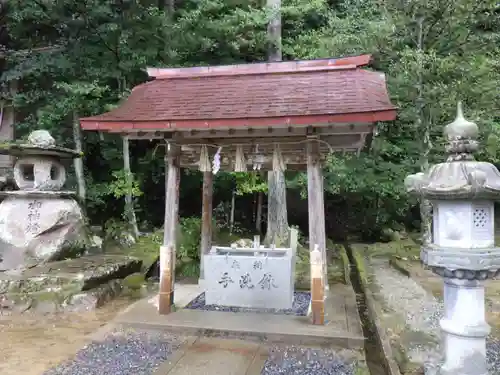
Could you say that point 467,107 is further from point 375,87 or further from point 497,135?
point 375,87

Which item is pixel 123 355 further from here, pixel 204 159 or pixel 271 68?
pixel 271 68

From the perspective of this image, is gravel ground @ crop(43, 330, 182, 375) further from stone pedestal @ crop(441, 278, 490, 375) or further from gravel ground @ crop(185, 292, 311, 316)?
stone pedestal @ crop(441, 278, 490, 375)

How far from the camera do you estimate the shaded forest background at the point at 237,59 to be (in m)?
9.83

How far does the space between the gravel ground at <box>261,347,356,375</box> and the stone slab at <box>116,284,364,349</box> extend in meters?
0.23

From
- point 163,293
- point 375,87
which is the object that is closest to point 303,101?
point 375,87

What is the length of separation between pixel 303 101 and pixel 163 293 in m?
3.73

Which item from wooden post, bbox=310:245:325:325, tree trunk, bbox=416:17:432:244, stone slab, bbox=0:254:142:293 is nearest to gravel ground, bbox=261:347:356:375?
wooden post, bbox=310:245:325:325

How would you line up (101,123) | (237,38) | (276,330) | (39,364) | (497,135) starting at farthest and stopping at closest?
1. (237,38)
2. (497,135)
3. (101,123)
4. (276,330)
5. (39,364)

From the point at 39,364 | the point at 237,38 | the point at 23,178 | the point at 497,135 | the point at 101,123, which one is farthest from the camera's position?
the point at 237,38

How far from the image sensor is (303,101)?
5992 mm

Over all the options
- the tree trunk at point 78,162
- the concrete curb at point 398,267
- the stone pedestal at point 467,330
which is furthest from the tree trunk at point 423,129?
the tree trunk at point 78,162

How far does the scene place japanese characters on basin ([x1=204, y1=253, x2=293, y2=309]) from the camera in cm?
645

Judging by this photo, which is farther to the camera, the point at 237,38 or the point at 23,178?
the point at 237,38

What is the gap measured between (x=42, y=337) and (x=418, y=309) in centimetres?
603
